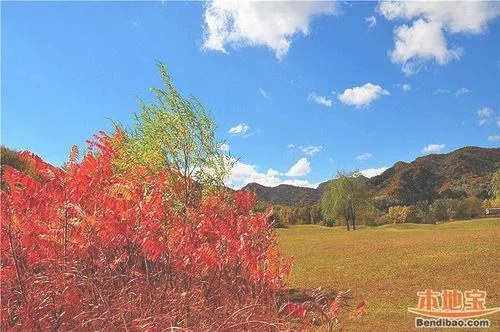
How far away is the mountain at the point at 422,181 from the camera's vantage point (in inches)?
5551

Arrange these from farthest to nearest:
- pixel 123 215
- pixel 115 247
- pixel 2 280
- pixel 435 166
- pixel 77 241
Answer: pixel 435 166, pixel 115 247, pixel 123 215, pixel 77 241, pixel 2 280

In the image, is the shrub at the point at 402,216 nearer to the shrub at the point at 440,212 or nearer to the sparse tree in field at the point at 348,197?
the shrub at the point at 440,212

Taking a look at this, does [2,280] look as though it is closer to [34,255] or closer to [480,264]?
[34,255]

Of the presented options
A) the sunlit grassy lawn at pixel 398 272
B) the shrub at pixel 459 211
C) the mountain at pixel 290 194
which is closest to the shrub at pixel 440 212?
the shrub at pixel 459 211

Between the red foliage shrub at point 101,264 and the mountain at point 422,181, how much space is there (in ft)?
391

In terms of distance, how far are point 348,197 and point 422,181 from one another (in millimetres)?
103836

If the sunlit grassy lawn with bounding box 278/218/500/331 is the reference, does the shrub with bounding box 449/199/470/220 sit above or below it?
above

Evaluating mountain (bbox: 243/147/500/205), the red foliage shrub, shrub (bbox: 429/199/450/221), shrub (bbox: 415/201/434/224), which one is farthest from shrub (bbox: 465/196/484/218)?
the red foliage shrub

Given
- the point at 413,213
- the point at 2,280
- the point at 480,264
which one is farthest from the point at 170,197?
the point at 413,213

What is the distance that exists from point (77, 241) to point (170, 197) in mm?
5525

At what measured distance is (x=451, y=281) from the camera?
17812 millimetres

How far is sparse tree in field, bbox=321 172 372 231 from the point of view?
6525 cm

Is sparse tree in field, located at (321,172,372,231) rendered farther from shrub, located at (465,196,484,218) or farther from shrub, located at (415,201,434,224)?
shrub, located at (465,196,484,218)

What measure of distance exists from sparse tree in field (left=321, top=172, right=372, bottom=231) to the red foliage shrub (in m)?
58.9
